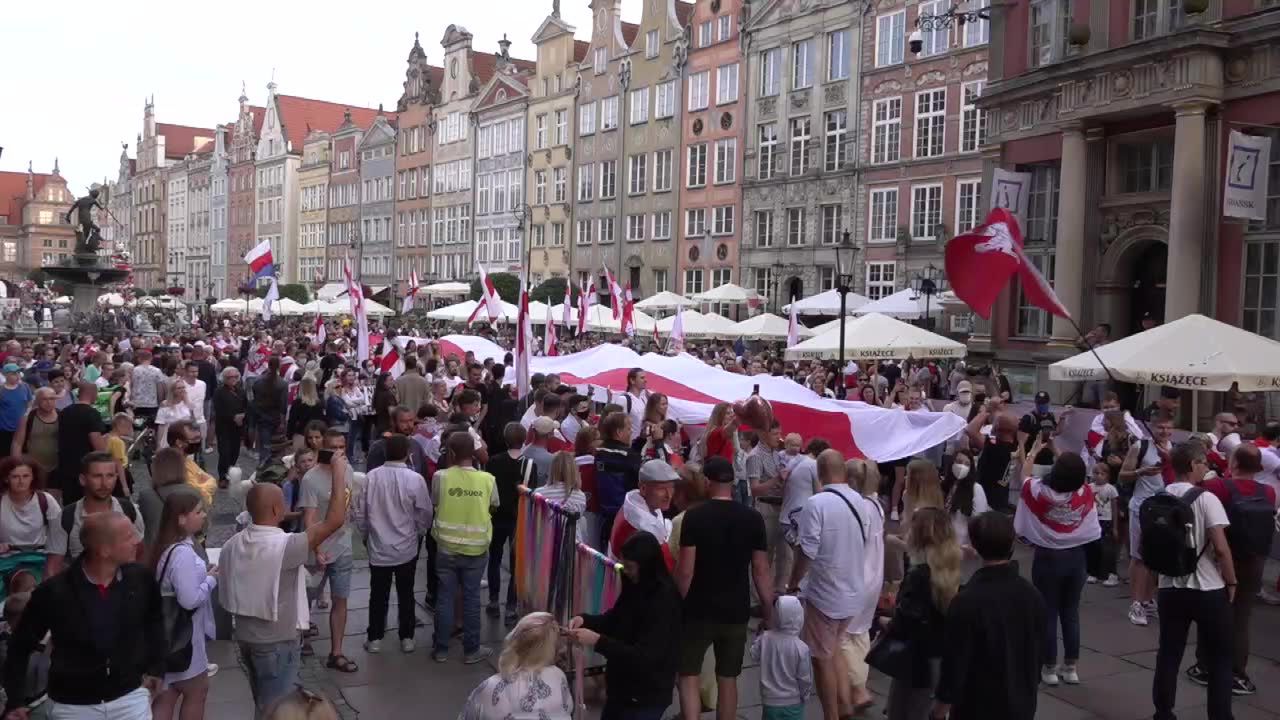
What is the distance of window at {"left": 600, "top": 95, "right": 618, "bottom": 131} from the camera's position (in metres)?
53.6

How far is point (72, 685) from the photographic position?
4766mm

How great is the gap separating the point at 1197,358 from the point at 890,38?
28368 millimetres

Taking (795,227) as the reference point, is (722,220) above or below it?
above

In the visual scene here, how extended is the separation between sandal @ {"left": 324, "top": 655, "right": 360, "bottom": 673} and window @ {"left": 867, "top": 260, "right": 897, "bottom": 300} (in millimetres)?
31959

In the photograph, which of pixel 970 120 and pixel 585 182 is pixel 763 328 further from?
pixel 585 182

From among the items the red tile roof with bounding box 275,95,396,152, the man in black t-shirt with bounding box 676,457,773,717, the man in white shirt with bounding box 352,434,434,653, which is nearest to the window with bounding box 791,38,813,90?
the man in white shirt with bounding box 352,434,434,653

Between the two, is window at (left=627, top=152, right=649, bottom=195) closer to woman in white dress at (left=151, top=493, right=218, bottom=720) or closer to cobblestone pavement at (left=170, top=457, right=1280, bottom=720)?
cobblestone pavement at (left=170, top=457, right=1280, bottom=720)

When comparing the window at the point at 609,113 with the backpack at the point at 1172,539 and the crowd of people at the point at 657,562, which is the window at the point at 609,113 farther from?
the backpack at the point at 1172,539

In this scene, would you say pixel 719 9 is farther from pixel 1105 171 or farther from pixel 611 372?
pixel 611 372

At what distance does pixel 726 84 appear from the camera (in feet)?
153

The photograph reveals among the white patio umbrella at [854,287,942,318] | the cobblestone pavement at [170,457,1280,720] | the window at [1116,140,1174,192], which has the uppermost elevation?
the window at [1116,140,1174,192]

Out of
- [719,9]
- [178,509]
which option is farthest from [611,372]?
[719,9]

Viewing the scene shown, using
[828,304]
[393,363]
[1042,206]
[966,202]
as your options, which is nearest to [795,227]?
[966,202]

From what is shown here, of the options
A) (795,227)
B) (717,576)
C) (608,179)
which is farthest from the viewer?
(608,179)
